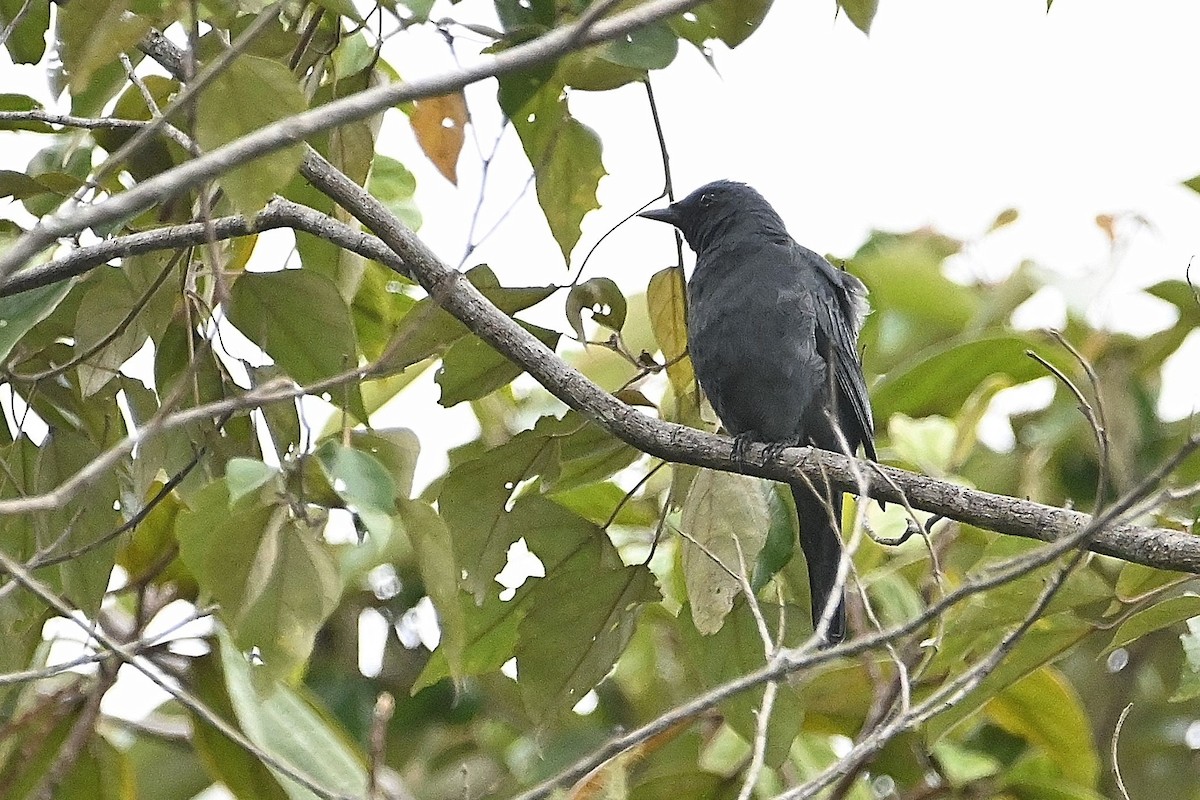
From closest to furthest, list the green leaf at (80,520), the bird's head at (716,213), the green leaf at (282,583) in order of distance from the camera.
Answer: the green leaf at (282,583)
the green leaf at (80,520)
the bird's head at (716,213)

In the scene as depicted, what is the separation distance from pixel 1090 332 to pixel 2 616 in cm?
325

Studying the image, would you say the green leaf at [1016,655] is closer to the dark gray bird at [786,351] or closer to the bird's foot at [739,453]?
the bird's foot at [739,453]

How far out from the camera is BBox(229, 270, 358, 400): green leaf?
100 inches

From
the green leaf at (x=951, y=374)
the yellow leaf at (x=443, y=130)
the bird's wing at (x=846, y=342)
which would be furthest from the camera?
the bird's wing at (x=846, y=342)

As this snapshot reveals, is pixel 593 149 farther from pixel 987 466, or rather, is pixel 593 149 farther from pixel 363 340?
pixel 987 466

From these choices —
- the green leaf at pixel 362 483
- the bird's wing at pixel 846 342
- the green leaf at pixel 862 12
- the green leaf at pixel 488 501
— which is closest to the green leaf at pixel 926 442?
the bird's wing at pixel 846 342

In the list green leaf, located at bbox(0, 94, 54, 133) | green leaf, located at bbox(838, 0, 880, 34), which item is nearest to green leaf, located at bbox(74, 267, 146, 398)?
green leaf, located at bbox(0, 94, 54, 133)

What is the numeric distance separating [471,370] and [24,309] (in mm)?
860

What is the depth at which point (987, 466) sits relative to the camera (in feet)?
13.6

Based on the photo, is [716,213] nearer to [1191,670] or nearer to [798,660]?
[1191,670]

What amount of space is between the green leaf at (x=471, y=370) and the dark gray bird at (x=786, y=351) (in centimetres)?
111

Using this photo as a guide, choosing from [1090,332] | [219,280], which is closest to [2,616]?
[219,280]

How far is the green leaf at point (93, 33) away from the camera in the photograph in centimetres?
188

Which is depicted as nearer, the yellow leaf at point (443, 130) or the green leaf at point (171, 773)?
the yellow leaf at point (443, 130)
